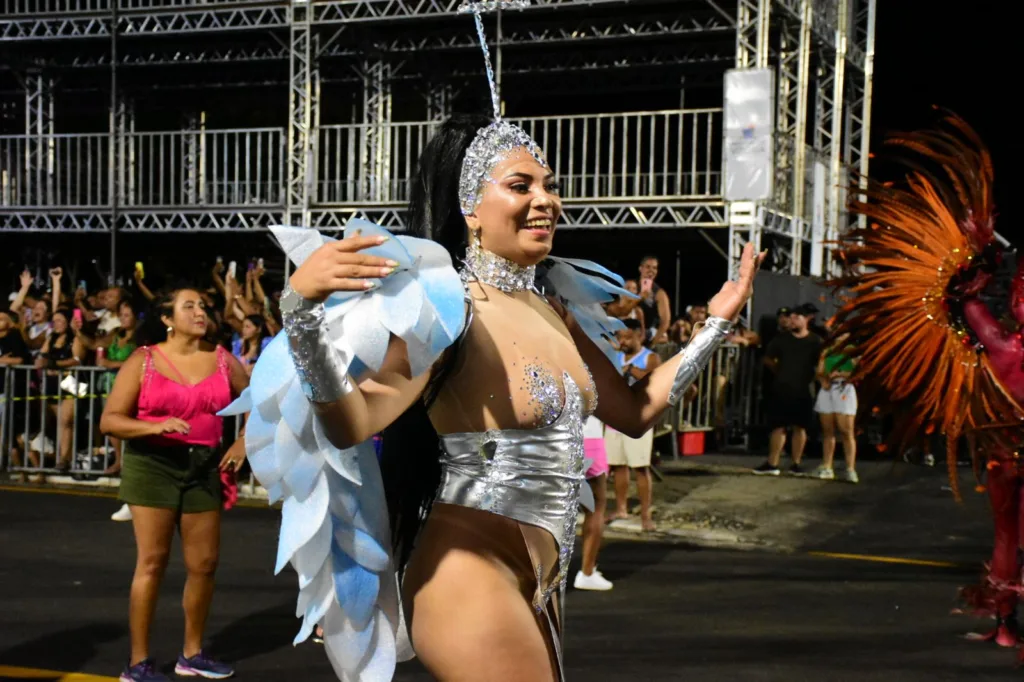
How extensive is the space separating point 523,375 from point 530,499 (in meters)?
0.28

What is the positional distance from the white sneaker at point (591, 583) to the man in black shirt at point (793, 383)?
5.25 meters

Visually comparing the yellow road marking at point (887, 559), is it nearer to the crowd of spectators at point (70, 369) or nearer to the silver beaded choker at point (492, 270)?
the crowd of spectators at point (70, 369)

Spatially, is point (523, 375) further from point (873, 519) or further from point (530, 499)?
point (873, 519)

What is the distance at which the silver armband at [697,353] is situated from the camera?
346cm

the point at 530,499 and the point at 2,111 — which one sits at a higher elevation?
the point at 2,111

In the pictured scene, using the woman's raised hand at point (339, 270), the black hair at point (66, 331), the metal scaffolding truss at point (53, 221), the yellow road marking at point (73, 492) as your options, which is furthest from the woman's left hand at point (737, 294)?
the metal scaffolding truss at point (53, 221)

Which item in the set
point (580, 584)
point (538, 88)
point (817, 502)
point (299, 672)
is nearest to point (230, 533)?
point (580, 584)

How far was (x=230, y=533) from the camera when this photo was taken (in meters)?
9.48

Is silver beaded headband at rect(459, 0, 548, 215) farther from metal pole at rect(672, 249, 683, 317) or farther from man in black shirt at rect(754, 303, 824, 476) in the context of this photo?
metal pole at rect(672, 249, 683, 317)

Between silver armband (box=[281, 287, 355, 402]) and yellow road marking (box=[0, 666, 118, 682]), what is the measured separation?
3.57 metres

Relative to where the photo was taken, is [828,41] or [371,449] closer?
[371,449]

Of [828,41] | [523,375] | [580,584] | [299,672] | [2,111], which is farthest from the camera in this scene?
[2,111]

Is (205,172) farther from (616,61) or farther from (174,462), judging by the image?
(174,462)

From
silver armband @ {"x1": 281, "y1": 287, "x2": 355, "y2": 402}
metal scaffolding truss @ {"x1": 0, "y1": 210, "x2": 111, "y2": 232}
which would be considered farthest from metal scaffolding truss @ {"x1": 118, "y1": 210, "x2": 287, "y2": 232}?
silver armband @ {"x1": 281, "y1": 287, "x2": 355, "y2": 402}
